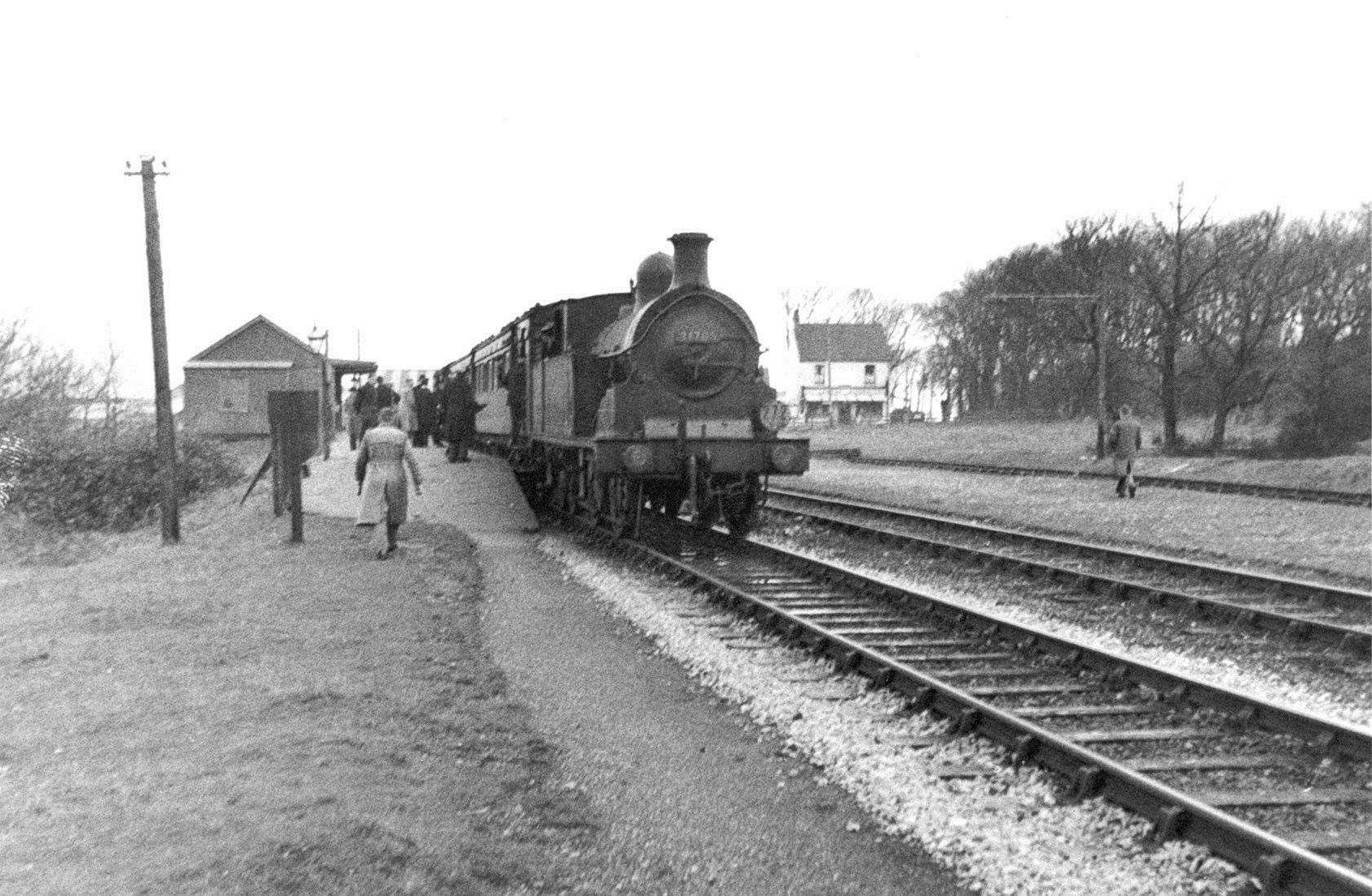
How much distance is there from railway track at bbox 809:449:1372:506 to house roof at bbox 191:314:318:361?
32461 mm

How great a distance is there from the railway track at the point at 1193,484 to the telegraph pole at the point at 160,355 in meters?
17.1

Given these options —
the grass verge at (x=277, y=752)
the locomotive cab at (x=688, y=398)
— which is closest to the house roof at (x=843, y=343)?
the locomotive cab at (x=688, y=398)

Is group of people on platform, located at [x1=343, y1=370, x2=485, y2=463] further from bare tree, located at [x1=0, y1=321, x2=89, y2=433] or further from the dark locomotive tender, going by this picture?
bare tree, located at [x1=0, y1=321, x2=89, y2=433]

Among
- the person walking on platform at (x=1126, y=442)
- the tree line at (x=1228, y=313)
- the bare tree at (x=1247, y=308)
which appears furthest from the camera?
the bare tree at (x=1247, y=308)

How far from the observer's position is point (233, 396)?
5666cm

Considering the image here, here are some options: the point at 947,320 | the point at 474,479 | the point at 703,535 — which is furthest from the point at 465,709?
the point at 947,320

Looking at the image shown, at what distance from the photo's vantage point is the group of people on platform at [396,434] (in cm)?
1400

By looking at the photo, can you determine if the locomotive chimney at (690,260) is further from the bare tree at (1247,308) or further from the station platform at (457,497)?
the bare tree at (1247,308)

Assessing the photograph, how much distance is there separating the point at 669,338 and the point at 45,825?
9.97m

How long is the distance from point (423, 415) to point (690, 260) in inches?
630

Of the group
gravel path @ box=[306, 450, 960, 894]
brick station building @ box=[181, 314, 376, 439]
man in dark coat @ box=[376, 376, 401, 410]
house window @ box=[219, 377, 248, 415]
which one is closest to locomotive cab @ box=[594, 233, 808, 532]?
gravel path @ box=[306, 450, 960, 894]

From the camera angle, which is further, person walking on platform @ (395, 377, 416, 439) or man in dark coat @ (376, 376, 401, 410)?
person walking on platform @ (395, 377, 416, 439)

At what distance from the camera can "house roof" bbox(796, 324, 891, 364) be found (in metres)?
86.2

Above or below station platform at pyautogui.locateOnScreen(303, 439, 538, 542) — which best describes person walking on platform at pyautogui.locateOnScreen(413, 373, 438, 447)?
above
